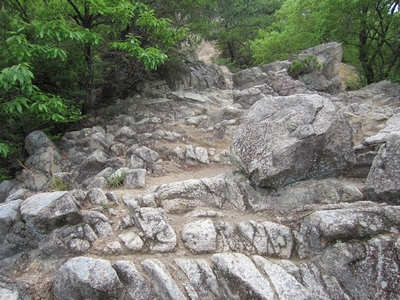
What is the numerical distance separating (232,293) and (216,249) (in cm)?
81

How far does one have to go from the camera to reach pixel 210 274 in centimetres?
449

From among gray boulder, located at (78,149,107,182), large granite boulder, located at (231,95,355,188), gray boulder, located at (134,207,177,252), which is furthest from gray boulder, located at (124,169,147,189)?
large granite boulder, located at (231,95,355,188)

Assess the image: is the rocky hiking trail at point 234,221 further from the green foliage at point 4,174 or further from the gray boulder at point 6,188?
the green foliage at point 4,174

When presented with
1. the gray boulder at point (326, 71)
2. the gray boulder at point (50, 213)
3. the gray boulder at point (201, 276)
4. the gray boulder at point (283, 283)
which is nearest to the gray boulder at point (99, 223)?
the gray boulder at point (50, 213)

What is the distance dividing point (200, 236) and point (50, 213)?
8.73ft

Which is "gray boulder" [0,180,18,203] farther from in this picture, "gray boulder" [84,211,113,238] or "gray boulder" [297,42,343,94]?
"gray boulder" [297,42,343,94]

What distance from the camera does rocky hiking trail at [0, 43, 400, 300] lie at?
433 centimetres

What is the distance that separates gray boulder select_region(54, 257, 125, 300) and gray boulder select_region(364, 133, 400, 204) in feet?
14.8

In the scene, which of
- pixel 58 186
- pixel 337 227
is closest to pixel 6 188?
pixel 58 186

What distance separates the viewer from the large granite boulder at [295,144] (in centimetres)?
584

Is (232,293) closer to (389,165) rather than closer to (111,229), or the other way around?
(111,229)

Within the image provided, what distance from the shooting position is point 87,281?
425 centimetres

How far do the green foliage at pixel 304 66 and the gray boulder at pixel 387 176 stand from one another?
11467 mm

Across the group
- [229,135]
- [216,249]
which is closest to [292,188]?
[216,249]
